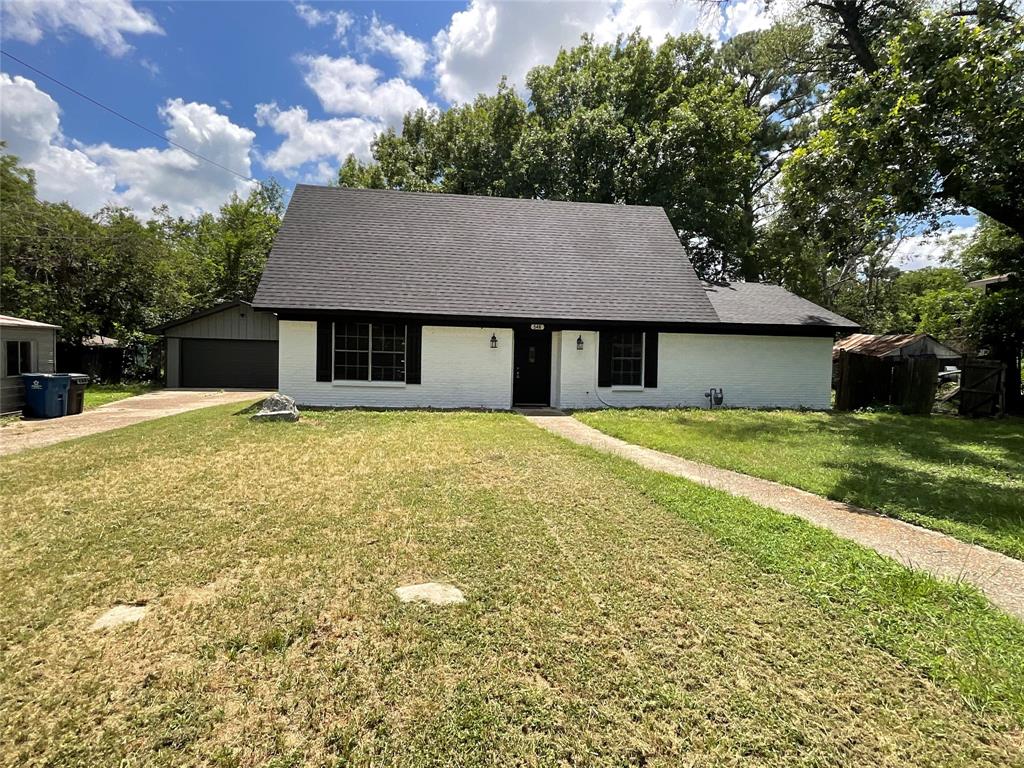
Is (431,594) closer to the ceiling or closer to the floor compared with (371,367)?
closer to the floor

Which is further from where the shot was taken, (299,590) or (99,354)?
(99,354)

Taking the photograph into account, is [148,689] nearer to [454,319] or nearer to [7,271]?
[454,319]

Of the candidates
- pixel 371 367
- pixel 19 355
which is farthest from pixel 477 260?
pixel 19 355

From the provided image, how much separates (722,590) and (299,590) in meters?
2.89

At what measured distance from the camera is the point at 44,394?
448 inches

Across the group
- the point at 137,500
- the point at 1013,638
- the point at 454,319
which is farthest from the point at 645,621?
the point at 454,319

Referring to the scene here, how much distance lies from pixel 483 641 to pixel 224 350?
70.4ft

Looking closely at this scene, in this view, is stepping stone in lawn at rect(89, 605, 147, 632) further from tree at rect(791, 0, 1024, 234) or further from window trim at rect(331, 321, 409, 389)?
tree at rect(791, 0, 1024, 234)

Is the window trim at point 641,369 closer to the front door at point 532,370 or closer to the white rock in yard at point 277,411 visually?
the front door at point 532,370

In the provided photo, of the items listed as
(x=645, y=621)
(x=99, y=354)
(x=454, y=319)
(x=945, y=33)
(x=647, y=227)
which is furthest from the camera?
(x=99, y=354)

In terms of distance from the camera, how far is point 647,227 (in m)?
16.8

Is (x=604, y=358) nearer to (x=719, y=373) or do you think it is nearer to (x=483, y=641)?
(x=719, y=373)

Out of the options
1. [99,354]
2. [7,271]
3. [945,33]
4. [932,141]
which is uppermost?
[945,33]

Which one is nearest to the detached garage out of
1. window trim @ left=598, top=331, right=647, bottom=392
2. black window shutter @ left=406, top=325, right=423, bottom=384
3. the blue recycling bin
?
the blue recycling bin
